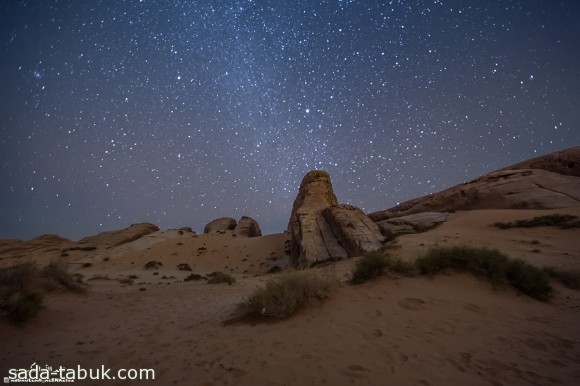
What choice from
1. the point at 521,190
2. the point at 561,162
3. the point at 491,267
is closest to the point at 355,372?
the point at 491,267

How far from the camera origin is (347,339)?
4.86m

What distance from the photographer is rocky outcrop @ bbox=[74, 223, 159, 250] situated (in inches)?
1331

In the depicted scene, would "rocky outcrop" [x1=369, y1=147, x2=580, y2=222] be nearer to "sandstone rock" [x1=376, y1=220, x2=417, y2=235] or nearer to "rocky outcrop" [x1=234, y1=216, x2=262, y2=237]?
"sandstone rock" [x1=376, y1=220, x2=417, y2=235]

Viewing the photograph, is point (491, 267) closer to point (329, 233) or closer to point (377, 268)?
point (377, 268)

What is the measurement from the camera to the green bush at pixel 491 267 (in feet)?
23.7

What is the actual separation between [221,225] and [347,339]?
44489 mm

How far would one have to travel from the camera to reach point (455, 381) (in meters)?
3.60

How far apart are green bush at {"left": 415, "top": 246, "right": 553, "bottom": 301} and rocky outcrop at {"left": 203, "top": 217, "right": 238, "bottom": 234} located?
1610 inches

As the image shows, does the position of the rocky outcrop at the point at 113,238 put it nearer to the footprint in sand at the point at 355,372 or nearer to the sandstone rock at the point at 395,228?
the sandstone rock at the point at 395,228

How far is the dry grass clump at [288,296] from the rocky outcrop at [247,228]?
33991 millimetres

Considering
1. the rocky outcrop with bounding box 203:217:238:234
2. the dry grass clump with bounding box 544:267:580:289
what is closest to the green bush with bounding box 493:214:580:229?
the dry grass clump with bounding box 544:267:580:289

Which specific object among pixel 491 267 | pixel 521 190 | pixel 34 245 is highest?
pixel 34 245

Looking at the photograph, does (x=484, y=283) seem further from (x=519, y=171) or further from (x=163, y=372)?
(x=519, y=171)

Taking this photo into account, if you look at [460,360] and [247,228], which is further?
[247,228]
